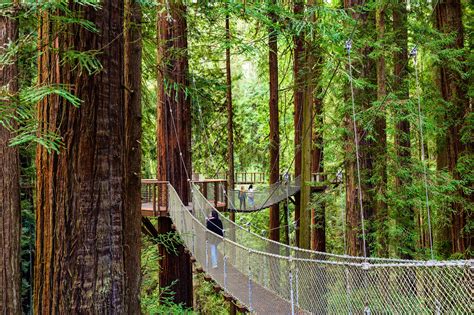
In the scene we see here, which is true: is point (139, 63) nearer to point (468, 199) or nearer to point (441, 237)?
point (468, 199)

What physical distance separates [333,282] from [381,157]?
1.77 meters

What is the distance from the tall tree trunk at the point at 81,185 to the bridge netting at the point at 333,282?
1503 mm

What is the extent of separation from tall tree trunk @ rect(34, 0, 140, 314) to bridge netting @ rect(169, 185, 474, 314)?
4.93 ft

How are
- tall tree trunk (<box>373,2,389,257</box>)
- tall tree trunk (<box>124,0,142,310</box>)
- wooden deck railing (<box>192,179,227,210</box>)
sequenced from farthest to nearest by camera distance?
wooden deck railing (<box>192,179,227,210</box>)
tall tree trunk (<box>373,2,389,257</box>)
tall tree trunk (<box>124,0,142,310</box>)

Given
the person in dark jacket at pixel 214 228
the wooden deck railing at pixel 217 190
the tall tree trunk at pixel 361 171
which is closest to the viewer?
the tall tree trunk at pixel 361 171

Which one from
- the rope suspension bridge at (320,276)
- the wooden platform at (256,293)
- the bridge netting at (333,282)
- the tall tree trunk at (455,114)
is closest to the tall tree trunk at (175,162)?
the rope suspension bridge at (320,276)

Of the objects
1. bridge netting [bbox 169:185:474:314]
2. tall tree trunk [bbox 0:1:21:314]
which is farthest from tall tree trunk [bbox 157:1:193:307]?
tall tree trunk [bbox 0:1:21:314]

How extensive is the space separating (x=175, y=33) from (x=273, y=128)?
2.83 metres

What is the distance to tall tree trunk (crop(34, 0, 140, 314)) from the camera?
156 cm

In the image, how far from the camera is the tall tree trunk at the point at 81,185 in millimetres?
1563

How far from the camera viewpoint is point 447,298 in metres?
2.69

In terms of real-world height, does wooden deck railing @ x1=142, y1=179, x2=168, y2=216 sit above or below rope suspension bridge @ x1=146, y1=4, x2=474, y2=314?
above

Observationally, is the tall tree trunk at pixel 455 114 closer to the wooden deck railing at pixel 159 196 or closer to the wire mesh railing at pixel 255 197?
the wire mesh railing at pixel 255 197

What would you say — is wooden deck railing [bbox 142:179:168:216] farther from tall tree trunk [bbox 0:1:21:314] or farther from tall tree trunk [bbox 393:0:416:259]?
tall tree trunk [bbox 393:0:416:259]
